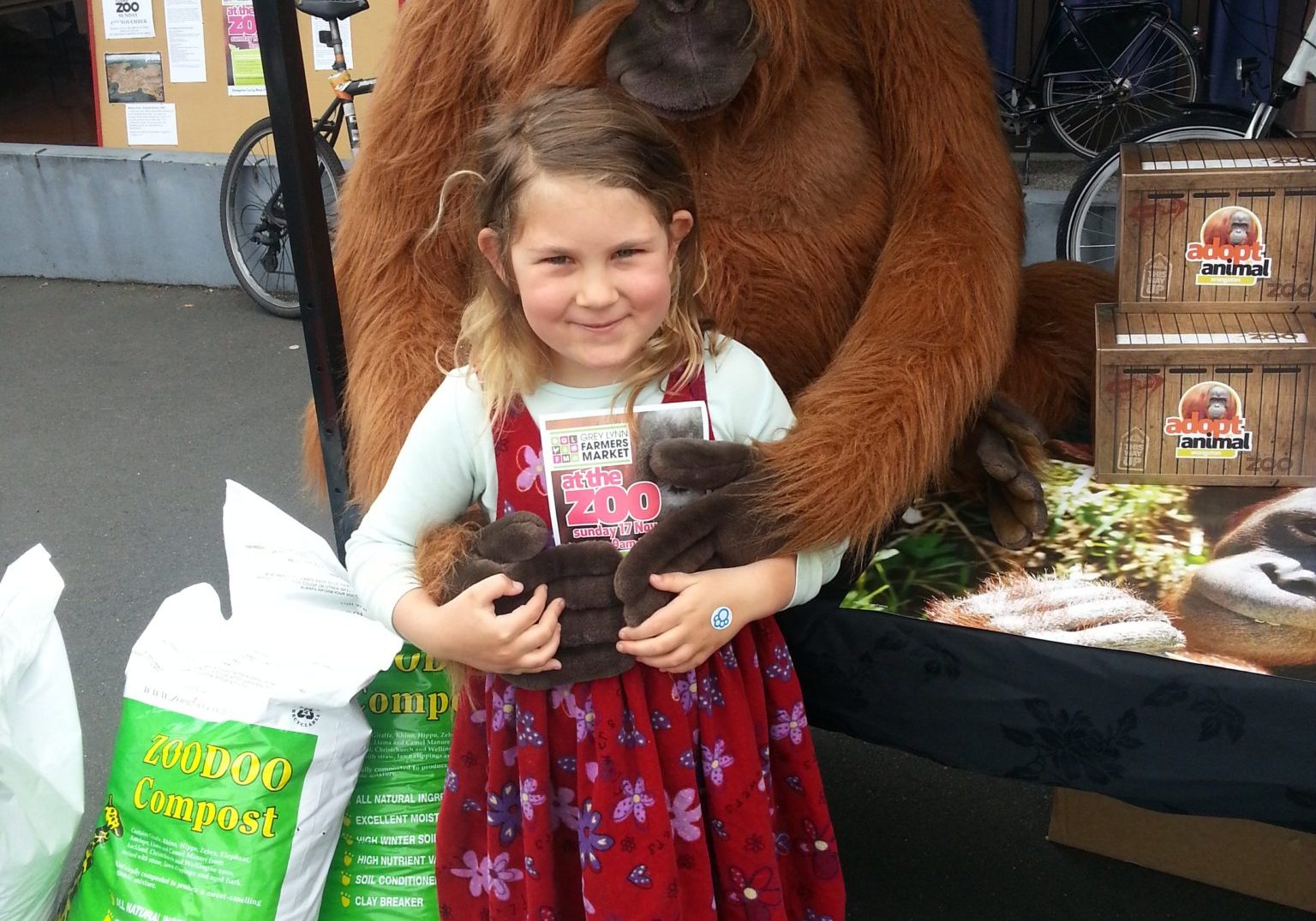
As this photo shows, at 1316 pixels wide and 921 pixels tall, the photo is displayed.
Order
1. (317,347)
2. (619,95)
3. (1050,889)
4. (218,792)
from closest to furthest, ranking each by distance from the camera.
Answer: (619,95) < (218,792) < (317,347) < (1050,889)

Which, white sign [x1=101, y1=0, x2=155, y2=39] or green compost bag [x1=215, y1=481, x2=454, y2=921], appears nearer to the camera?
green compost bag [x1=215, y1=481, x2=454, y2=921]

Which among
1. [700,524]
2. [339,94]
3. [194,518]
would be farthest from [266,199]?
[700,524]

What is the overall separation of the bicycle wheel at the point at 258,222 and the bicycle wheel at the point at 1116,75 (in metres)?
2.55

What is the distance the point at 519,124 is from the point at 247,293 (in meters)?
3.69

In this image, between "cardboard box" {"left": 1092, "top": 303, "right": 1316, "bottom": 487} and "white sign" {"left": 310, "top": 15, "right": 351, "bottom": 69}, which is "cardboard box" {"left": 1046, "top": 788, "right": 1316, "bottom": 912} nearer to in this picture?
"cardboard box" {"left": 1092, "top": 303, "right": 1316, "bottom": 487}

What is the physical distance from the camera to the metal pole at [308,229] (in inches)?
55.8

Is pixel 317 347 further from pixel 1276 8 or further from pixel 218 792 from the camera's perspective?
pixel 1276 8

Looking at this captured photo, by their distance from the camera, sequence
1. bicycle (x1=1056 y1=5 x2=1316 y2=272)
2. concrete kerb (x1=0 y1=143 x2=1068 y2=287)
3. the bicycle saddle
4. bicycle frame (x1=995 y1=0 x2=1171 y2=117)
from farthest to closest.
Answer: concrete kerb (x1=0 y1=143 x2=1068 y2=287), bicycle frame (x1=995 y1=0 x2=1171 y2=117), the bicycle saddle, bicycle (x1=1056 y1=5 x2=1316 y2=272)

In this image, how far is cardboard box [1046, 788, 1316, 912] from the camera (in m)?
1.71

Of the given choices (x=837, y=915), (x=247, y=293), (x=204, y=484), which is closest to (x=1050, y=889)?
(x=837, y=915)

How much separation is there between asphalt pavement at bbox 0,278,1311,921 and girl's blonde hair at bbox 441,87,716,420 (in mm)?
1042

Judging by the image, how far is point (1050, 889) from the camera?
73.2 inches

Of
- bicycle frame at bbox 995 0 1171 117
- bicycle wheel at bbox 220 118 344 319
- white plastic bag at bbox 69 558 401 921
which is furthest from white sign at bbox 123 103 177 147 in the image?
white plastic bag at bbox 69 558 401 921

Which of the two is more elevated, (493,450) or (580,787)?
(493,450)
